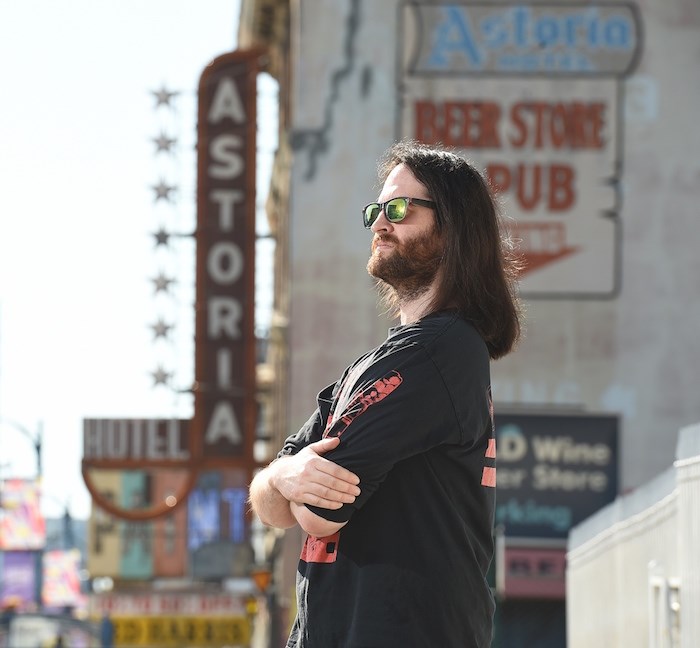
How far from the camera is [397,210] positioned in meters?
4.20

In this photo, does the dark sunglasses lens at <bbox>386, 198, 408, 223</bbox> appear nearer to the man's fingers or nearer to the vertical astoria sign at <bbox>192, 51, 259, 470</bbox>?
the man's fingers

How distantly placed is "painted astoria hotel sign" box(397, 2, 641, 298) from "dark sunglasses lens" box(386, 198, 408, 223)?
2445 centimetres

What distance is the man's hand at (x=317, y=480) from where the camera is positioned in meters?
3.80

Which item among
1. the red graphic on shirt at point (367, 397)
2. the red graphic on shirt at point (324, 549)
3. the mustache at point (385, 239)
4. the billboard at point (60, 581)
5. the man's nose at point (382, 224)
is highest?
the man's nose at point (382, 224)

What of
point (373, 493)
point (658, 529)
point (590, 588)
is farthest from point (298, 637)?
point (590, 588)

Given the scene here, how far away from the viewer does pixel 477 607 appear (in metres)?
3.87

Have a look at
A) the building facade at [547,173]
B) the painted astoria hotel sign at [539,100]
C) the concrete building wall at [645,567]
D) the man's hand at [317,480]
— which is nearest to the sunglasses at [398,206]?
the man's hand at [317,480]

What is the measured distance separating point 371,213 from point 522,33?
25128 mm

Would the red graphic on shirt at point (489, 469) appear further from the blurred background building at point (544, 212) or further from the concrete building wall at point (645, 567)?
the blurred background building at point (544, 212)

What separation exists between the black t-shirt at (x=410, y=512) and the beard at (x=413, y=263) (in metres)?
0.21

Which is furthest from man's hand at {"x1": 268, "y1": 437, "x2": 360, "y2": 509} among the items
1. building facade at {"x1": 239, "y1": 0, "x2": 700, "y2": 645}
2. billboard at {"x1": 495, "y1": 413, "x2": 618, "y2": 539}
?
building facade at {"x1": 239, "y1": 0, "x2": 700, "y2": 645}

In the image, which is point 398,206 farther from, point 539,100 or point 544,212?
point 539,100

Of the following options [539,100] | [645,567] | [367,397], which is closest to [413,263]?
[367,397]

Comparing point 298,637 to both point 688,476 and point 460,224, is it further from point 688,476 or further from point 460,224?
point 688,476
